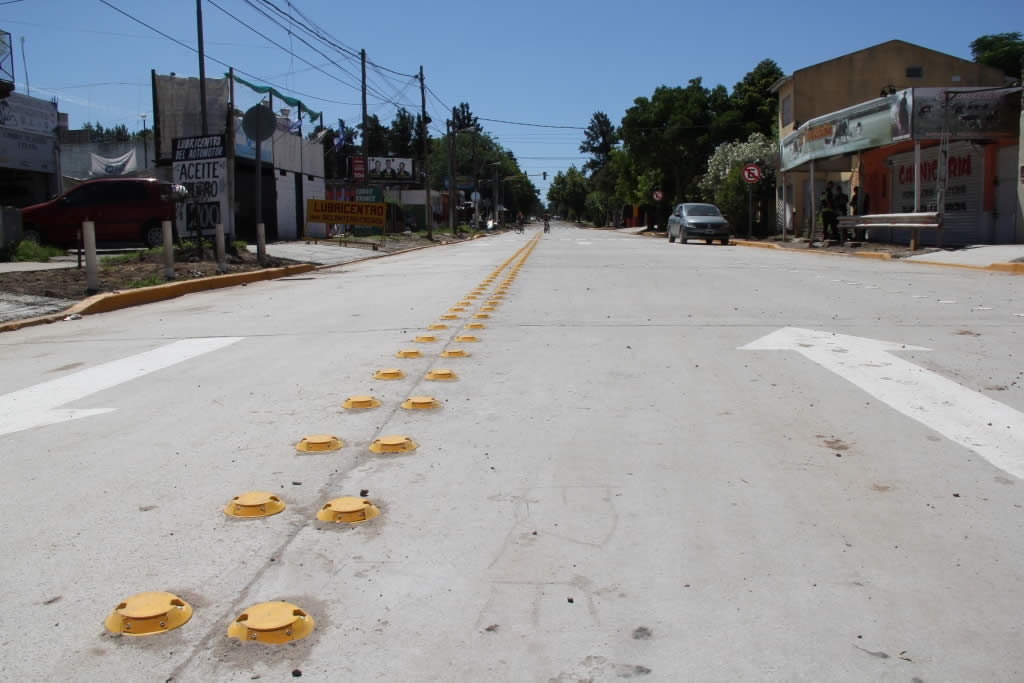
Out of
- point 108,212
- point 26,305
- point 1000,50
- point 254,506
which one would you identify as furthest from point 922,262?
point 1000,50

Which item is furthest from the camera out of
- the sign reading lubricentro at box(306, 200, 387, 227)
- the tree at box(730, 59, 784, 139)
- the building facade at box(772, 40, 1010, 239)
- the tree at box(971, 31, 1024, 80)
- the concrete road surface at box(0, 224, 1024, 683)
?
the tree at box(971, 31, 1024, 80)

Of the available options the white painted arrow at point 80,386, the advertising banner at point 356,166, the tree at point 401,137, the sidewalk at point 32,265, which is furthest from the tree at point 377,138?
the white painted arrow at point 80,386

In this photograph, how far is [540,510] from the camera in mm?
3705

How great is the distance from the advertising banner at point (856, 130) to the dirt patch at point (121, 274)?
15.1 metres

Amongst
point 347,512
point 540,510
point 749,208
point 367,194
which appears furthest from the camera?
point 367,194

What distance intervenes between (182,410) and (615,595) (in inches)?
140

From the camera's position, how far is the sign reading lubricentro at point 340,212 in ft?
94.5

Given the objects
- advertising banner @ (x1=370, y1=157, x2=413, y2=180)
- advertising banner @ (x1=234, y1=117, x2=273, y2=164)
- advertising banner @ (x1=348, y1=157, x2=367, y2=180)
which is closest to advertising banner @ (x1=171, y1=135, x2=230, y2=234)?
advertising banner @ (x1=234, y1=117, x2=273, y2=164)

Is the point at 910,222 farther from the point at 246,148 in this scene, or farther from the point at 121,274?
the point at 246,148

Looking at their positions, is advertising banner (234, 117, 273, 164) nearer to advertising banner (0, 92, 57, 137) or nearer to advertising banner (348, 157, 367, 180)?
advertising banner (0, 92, 57, 137)

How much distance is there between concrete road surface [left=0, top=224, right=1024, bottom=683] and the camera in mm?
2609

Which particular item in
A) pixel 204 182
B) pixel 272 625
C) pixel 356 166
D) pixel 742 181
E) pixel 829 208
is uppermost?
pixel 356 166

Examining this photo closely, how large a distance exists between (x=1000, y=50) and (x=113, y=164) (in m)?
55.7

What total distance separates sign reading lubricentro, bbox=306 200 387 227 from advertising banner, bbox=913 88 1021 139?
17.3m
